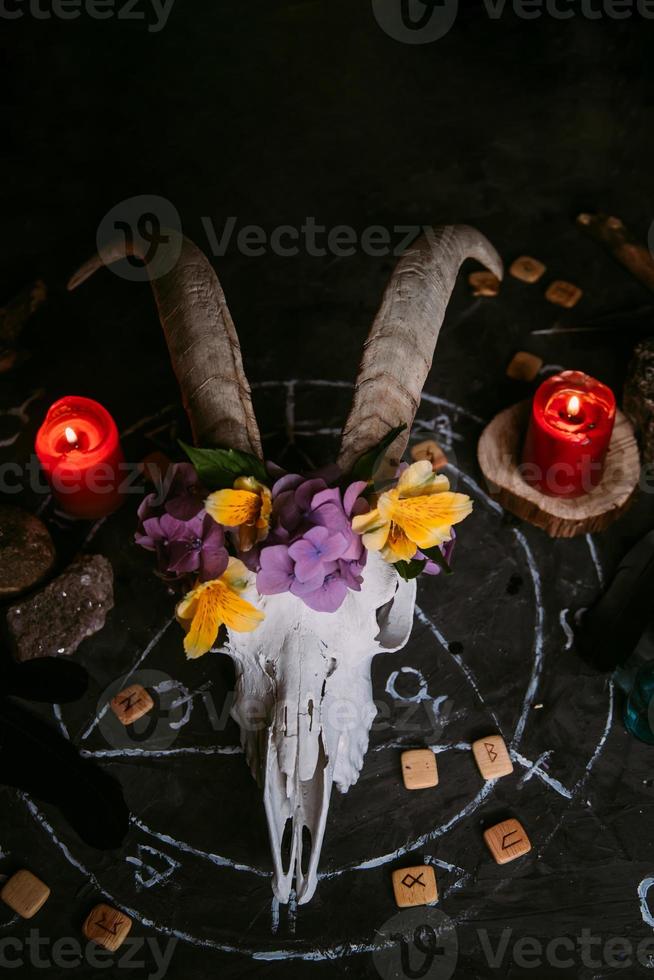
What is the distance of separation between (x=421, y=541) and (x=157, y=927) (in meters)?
1.08

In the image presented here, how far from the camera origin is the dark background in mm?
2047

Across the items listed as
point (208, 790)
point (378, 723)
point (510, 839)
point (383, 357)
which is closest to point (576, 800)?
point (510, 839)

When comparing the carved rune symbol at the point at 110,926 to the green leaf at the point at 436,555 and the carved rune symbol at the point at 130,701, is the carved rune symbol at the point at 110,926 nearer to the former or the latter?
the carved rune symbol at the point at 130,701

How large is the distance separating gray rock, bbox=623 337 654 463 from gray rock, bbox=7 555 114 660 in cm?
145

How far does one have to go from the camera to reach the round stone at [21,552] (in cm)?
231

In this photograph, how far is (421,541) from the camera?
1.59 m

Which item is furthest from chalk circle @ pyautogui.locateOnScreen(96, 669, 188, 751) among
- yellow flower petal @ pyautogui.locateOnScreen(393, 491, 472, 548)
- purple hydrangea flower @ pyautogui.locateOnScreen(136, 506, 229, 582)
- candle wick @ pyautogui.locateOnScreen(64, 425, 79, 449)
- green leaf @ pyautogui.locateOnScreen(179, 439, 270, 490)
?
yellow flower petal @ pyautogui.locateOnScreen(393, 491, 472, 548)

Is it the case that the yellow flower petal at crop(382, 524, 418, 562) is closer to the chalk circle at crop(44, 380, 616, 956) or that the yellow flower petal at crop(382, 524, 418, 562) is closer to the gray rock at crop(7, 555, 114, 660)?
the chalk circle at crop(44, 380, 616, 956)

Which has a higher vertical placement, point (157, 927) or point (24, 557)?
point (24, 557)

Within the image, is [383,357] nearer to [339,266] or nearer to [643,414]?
[643,414]

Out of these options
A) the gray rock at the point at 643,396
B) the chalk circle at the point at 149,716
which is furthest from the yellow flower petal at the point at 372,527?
the gray rock at the point at 643,396

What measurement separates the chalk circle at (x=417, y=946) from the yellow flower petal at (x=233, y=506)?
1.00 meters

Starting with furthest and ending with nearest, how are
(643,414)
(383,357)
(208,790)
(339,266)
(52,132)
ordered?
(52,132)
(339,266)
(643,414)
(208,790)
(383,357)

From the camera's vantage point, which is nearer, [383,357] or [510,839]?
[383,357]
